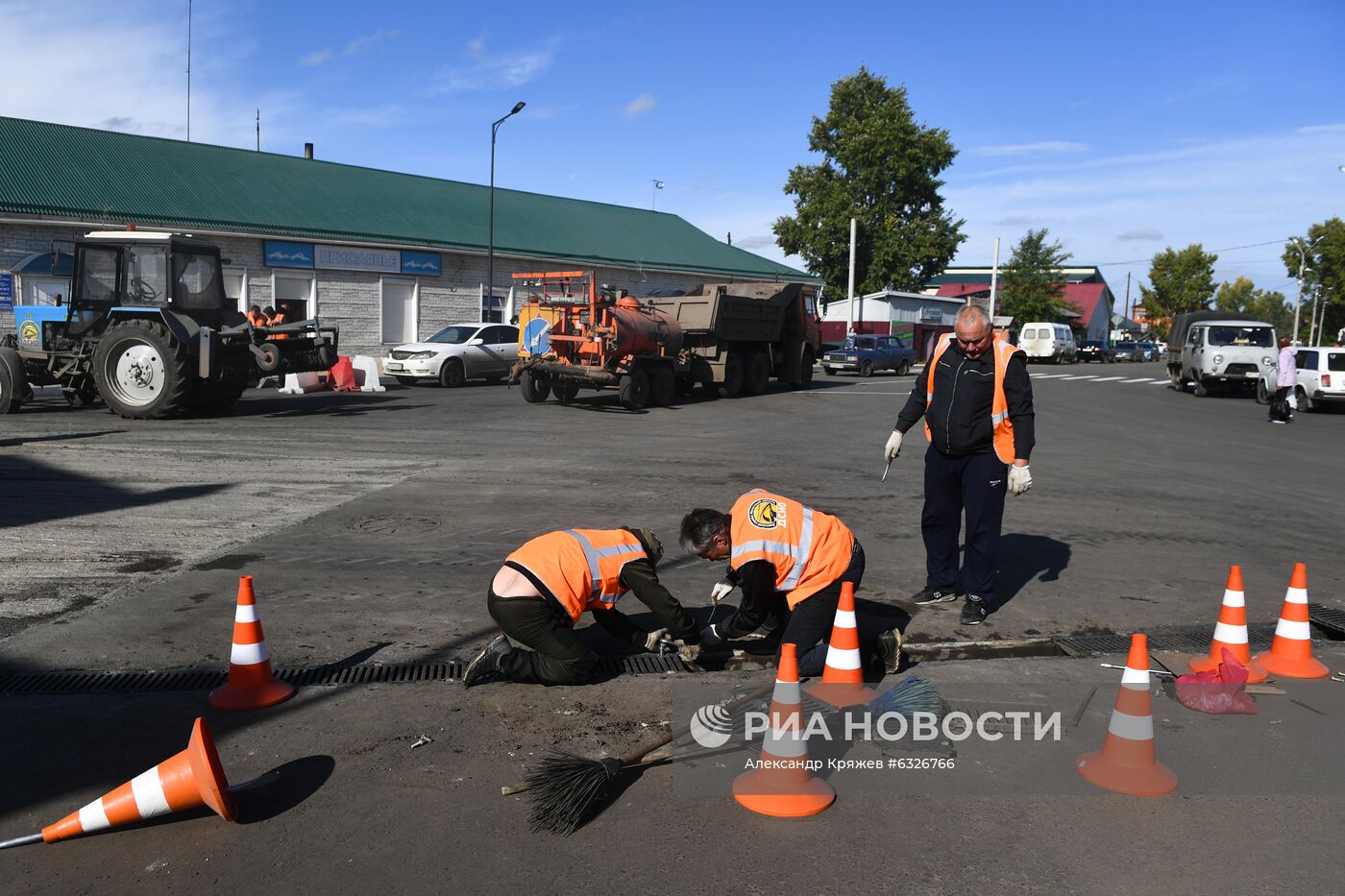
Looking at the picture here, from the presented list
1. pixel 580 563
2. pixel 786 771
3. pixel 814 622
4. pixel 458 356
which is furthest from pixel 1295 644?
pixel 458 356

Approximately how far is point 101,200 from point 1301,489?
85.9ft

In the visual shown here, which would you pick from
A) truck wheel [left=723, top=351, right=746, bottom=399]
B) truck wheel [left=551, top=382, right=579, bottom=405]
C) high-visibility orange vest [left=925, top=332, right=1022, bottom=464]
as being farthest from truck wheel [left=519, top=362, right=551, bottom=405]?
high-visibility orange vest [left=925, top=332, right=1022, bottom=464]

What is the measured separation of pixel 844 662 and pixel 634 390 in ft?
50.3

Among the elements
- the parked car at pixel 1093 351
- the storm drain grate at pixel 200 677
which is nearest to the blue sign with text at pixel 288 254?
the storm drain grate at pixel 200 677

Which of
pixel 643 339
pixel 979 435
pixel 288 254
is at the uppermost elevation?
pixel 288 254

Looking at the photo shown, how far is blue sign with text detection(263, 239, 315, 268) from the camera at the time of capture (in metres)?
27.8

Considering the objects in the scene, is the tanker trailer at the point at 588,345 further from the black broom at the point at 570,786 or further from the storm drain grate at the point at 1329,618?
the black broom at the point at 570,786

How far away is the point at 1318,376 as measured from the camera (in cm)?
2338

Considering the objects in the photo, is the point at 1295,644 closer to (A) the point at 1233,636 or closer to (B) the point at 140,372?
(A) the point at 1233,636

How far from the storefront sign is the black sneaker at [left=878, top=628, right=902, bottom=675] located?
87.2 feet

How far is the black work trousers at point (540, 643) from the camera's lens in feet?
15.5

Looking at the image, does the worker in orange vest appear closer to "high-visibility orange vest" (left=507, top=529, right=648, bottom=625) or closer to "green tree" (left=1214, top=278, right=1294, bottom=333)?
"high-visibility orange vest" (left=507, top=529, right=648, bottom=625)

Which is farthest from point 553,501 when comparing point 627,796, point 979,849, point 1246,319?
point 1246,319

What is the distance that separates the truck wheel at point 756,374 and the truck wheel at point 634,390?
14.8 feet
